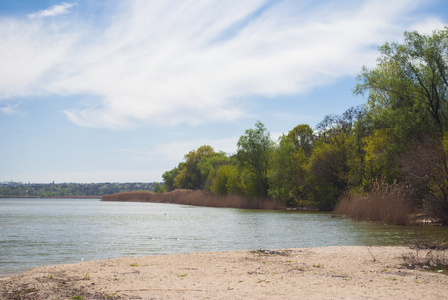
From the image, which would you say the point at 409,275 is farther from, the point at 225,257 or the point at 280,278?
the point at 225,257

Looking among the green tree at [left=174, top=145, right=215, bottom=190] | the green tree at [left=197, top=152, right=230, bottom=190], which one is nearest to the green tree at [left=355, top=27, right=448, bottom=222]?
the green tree at [left=197, top=152, right=230, bottom=190]

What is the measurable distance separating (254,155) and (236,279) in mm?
68155

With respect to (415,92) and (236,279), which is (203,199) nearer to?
(415,92)

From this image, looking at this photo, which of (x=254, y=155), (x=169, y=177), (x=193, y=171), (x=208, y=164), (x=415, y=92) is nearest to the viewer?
(x=415, y=92)

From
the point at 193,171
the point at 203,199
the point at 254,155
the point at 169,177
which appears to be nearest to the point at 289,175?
the point at 254,155

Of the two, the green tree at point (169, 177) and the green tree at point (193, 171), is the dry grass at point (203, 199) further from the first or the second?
the green tree at point (169, 177)

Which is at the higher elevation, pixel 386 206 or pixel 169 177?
pixel 169 177

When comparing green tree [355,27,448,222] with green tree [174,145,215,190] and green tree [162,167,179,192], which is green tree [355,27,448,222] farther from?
green tree [162,167,179,192]

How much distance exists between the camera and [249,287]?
411 inches

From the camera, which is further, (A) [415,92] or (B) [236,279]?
(A) [415,92]

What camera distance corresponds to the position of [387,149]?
129ft

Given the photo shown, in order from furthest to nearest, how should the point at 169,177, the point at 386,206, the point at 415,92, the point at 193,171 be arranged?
the point at 169,177 → the point at 193,171 → the point at 415,92 → the point at 386,206

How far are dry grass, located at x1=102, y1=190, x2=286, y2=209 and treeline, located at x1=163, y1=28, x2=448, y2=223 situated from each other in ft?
8.62

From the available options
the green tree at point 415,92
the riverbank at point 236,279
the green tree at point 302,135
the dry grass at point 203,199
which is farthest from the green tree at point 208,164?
the riverbank at point 236,279
